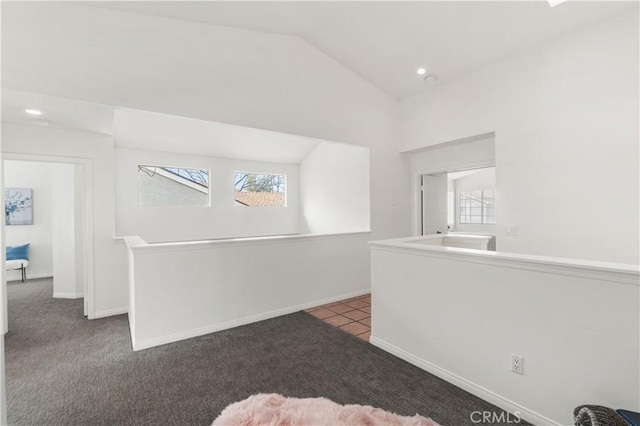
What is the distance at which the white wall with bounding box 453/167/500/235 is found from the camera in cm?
807

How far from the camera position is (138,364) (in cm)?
267

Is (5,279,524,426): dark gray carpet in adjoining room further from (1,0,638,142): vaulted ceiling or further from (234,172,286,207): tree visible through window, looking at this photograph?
(234,172,286,207): tree visible through window

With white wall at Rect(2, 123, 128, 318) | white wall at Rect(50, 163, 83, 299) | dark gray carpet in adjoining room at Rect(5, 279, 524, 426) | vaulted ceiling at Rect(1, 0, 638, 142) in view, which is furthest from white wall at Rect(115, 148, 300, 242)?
dark gray carpet in adjoining room at Rect(5, 279, 524, 426)

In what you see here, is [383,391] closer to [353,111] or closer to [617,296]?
[617,296]

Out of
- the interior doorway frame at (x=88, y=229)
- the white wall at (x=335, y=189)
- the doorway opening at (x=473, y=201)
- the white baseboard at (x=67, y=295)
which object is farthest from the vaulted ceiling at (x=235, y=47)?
the doorway opening at (x=473, y=201)

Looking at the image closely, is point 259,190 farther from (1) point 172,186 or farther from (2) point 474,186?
(2) point 474,186

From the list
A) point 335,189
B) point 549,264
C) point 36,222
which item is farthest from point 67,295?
point 549,264

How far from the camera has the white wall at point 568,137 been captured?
300 cm

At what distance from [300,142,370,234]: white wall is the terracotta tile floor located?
125cm

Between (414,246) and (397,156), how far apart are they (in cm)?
297

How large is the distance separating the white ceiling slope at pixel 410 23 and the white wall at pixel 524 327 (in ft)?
8.48

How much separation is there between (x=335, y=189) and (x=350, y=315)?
2648mm

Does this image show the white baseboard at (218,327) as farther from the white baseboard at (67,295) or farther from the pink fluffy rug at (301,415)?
the white baseboard at (67,295)

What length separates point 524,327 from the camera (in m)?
1.95
